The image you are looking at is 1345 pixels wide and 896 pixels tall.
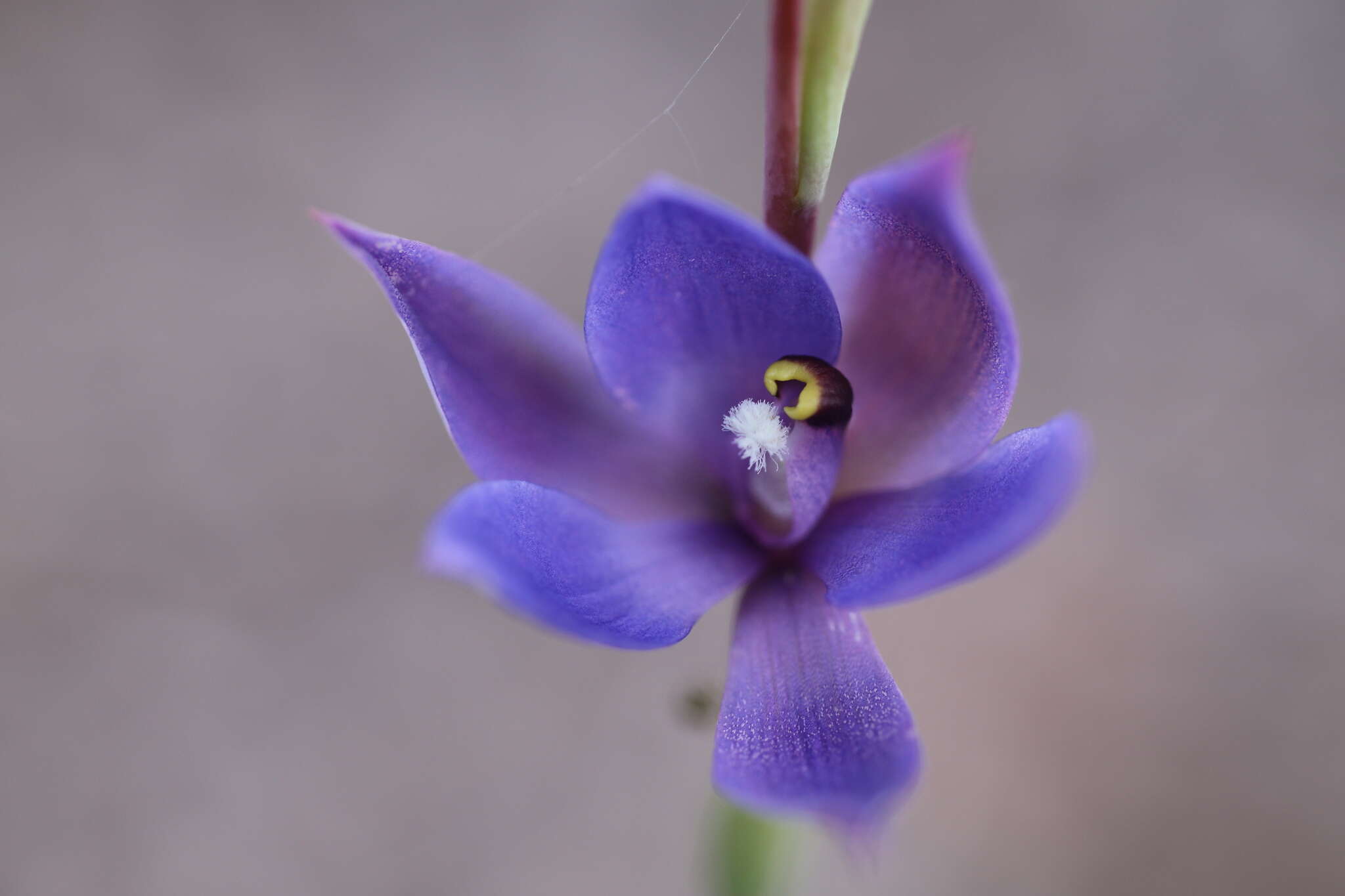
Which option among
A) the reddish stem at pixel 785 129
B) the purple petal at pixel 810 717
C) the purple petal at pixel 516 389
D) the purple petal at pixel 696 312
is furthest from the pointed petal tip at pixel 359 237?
the purple petal at pixel 810 717

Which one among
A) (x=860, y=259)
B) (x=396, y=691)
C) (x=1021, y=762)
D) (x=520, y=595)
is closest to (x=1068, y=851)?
(x=1021, y=762)

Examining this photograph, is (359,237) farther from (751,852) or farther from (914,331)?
(751,852)

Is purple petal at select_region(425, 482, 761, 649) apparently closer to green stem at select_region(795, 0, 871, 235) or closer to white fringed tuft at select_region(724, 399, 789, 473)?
white fringed tuft at select_region(724, 399, 789, 473)

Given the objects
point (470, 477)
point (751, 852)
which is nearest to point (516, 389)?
point (751, 852)

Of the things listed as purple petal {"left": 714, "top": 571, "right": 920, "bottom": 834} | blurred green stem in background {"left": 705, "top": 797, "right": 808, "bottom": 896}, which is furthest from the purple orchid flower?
blurred green stem in background {"left": 705, "top": 797, "right": 808, "bottom": 896}

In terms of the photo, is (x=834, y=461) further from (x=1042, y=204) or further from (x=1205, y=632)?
(x=1042, y=204)

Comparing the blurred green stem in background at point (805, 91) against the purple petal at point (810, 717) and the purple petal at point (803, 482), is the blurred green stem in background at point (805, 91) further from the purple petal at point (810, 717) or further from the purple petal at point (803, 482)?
the purple petal at point (810, 717)
